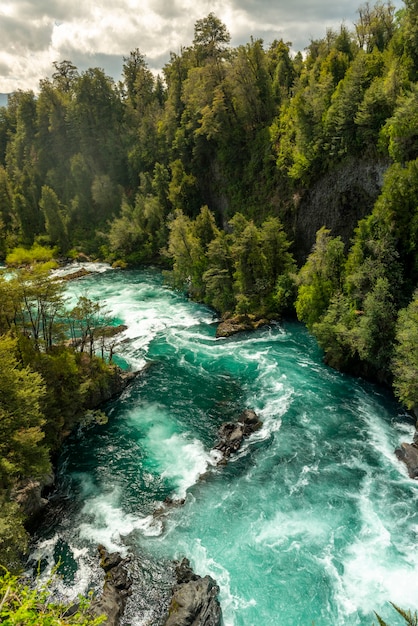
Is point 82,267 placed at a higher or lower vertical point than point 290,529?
higher

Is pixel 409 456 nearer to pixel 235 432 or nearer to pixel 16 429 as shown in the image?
pixel 235 432

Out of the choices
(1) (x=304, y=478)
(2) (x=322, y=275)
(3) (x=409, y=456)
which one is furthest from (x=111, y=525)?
(2) (x=322, y=275)

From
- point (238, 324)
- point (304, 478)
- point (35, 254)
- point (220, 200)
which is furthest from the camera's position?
point (35, 254)

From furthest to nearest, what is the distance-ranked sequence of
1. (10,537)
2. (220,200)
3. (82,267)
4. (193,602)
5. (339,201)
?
1. (82,267)
2. (220,200)
3. (339,201)
4. (193,602)
5. (10,537)

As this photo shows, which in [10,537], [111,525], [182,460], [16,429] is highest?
[16,429]

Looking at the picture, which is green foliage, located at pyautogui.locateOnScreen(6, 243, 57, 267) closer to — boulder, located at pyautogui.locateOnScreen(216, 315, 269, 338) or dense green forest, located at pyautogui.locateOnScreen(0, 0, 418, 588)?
dense green forest, located at pyautogui.locateOnScreen(0, 0, 418, 588)

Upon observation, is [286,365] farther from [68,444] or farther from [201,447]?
[68,444]

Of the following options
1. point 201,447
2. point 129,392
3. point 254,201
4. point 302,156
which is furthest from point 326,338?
point 254,201
